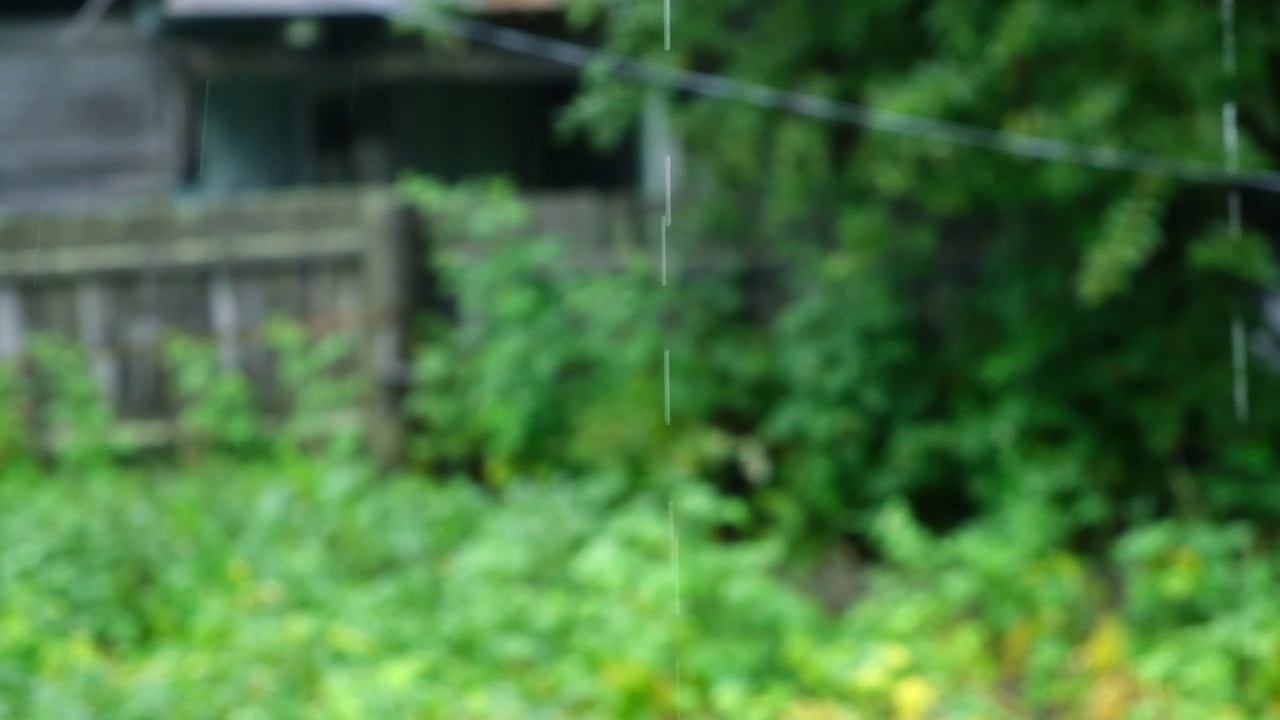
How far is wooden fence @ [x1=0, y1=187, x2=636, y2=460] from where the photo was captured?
22.4 feet

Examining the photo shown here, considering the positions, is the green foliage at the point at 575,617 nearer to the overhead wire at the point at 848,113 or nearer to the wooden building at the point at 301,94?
the overhead wire at the point at 848,113

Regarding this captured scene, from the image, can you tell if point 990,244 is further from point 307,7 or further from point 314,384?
point 307,7

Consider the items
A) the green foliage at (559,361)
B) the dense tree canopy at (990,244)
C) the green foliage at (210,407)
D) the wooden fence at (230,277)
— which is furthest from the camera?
the wooden fence at (230,277)

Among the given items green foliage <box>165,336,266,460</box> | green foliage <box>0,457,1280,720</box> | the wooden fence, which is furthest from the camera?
the wooden fence

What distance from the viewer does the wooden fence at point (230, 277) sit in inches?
269

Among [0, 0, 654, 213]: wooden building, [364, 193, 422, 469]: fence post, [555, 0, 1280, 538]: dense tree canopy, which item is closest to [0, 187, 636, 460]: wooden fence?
[364, 193, 422, 469]: fence post

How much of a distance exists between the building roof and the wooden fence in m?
0.71

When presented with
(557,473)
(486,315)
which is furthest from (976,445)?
(486,315)

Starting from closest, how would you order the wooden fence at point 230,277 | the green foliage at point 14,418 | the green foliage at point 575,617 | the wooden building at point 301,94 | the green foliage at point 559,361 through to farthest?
the green foliage at point 575,617 < the green foliage at point 559,361 < the green foliage at point 14,418 < the wooden fence at point 230,277 < the wooden building at point 301,94

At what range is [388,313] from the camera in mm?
6918

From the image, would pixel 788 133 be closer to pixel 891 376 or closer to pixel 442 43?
pixel 891 376

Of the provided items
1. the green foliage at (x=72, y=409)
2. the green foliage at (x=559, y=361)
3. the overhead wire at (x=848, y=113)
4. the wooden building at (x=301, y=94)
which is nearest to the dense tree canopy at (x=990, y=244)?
the overhead wire at (x=848, y=113)

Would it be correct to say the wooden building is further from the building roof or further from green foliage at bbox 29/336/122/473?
green foliage at bbox 29/336/122/473

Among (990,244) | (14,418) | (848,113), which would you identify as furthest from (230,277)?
(990,244)
